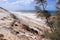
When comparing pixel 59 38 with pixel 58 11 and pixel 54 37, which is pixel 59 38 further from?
pixel 58 11

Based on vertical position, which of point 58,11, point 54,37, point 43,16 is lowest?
point 43,16

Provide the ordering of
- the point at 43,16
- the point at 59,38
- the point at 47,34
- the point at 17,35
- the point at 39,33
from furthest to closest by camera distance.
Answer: the point at 43,16 < the point at 39,33 < the point at 17,35 < the point at 47,34 < the point at 59,38

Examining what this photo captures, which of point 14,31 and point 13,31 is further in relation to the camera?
point 14,31

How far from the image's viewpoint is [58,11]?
17.6 metres

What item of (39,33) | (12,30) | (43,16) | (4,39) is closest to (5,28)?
(12,30)

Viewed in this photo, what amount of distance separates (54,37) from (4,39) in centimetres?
486

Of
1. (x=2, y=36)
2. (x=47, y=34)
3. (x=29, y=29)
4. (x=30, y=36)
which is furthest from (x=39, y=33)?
(x=47, y=34)

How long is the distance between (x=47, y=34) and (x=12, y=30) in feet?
17.5

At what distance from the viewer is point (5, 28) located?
21.5m

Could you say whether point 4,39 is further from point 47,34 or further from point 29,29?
point 29,29

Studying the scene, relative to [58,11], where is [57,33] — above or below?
below

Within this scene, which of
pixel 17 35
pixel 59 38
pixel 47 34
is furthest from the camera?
pixel 17 35

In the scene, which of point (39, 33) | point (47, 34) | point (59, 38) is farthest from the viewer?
point (39, 33)

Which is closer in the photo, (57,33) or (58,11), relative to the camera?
(57,33)
